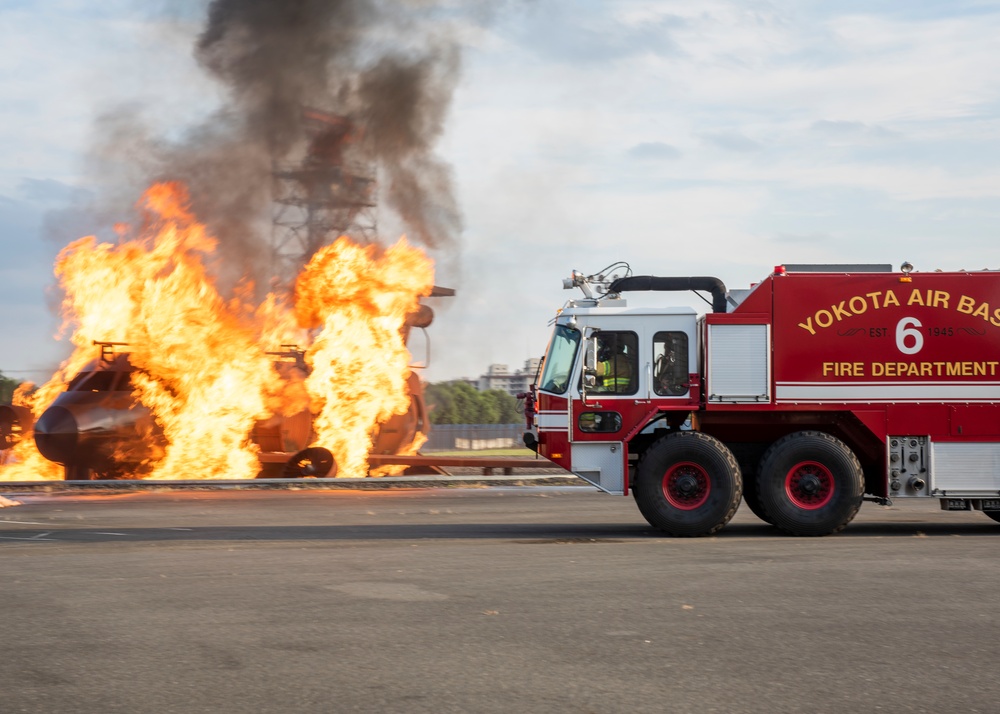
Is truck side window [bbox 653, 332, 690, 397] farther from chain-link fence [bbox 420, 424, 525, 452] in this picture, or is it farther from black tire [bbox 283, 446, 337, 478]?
chain-link fence [bbox 420, 424, 525, 452]

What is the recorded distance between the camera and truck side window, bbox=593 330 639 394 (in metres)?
14.3

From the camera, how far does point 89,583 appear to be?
395 inches

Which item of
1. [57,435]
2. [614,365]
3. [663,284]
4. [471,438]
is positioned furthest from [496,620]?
[471,438]

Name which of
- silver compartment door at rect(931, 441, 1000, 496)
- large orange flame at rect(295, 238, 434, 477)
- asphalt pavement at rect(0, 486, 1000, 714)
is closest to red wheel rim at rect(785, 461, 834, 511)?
asphalt pavement at rect(0, 486, 1000, 714)

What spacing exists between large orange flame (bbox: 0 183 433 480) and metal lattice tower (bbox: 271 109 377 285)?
1.95 m

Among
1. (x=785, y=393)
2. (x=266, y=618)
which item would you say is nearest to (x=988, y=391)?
(x=785, y=393)

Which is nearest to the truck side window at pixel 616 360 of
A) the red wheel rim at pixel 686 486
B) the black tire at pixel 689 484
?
the black tire at pixel 689 484

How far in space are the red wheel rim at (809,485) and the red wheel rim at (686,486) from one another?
1.04m

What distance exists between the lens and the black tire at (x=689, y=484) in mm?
13727

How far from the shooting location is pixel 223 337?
87.4 feet

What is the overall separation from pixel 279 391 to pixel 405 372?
357 cm

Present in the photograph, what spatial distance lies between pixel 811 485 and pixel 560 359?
3.59 m

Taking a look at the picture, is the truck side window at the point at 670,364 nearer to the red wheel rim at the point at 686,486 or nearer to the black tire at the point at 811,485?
the red wheel rim at the point at 686,486

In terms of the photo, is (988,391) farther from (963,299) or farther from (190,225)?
(190,225)
